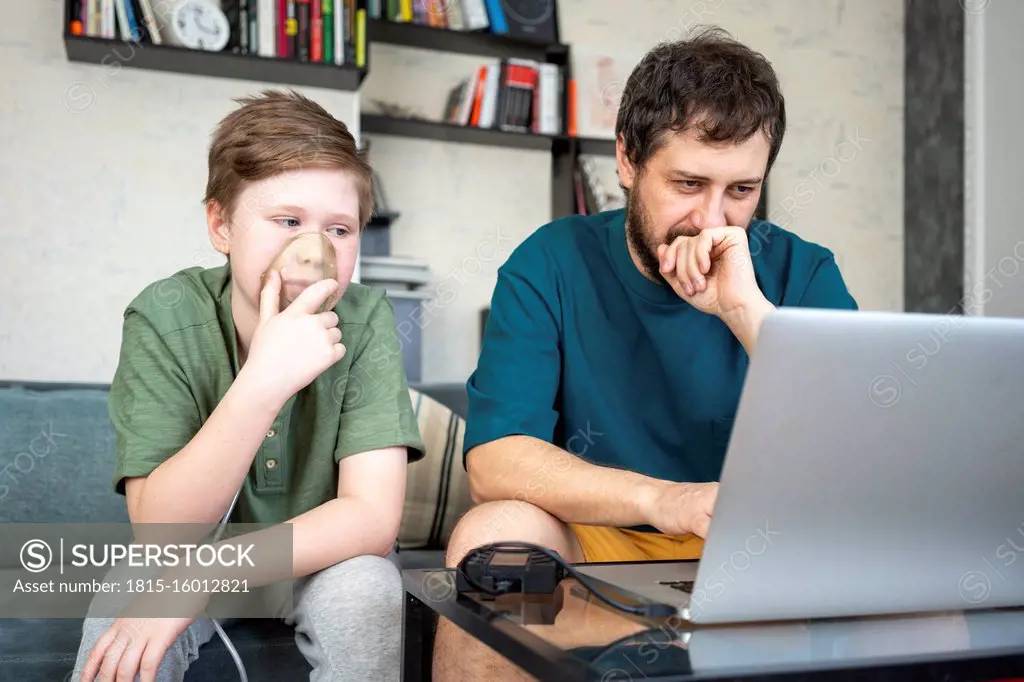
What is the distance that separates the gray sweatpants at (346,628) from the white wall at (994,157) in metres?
3.16

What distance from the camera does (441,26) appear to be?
129 inches

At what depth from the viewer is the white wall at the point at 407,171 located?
2.79m

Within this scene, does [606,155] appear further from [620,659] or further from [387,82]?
[620,659]

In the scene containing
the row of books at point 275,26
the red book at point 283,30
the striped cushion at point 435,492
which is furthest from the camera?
the red book at point 283,30

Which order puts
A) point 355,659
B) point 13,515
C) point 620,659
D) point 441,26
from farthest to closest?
1. point 441,26
2. point 13,515
3. point 355,659
4. point 620,659

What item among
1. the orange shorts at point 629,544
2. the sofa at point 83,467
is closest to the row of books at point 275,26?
the sofa at point 83,467

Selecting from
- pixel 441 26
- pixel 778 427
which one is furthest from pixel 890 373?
pixel 441 26

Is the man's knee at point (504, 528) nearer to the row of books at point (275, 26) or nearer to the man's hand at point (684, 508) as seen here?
the man's hand at point (684, 508)

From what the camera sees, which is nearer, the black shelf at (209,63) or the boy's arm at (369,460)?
the boy's arm at (369,460)

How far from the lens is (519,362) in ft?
4.25

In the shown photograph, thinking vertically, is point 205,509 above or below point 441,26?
below

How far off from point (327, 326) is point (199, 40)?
2087mm

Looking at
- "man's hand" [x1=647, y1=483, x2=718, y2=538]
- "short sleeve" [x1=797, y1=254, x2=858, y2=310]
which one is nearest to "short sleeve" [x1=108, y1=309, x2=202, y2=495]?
"man's hand" [x1=647, y1=483, x2=718, y2=538]

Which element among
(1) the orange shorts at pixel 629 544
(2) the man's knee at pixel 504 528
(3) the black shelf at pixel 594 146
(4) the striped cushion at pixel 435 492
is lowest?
(4) the striped cushion at pixel 435 492
